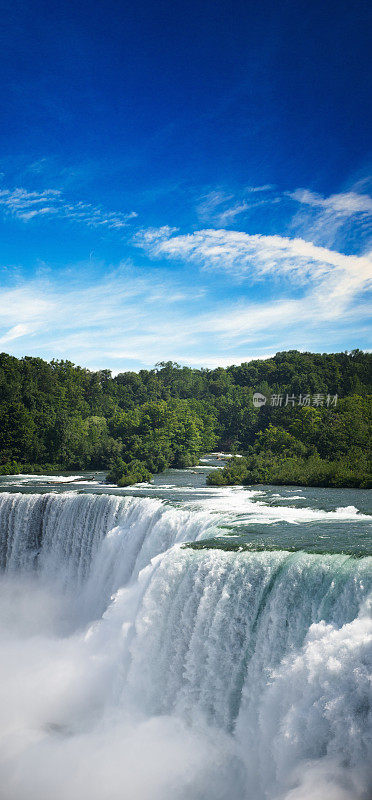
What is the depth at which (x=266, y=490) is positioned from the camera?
20172 mm

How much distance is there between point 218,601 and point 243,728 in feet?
5.84

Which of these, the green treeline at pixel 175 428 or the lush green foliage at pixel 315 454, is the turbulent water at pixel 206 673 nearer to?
the lush green foliage at pixel 315 454

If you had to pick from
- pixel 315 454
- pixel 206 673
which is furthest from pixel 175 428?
pixel 206 673

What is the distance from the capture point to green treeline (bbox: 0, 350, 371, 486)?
23766mm

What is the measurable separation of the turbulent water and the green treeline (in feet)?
34.0

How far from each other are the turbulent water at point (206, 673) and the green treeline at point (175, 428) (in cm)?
1036

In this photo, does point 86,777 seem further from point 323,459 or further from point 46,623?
point 323,459

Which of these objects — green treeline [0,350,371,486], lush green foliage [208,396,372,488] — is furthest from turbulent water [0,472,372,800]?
green treeline [0,350,371,486]

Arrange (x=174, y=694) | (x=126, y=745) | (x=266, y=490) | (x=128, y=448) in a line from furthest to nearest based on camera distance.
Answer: (x=128, y=448), (x=266, y=490), (x=174, y=694), (x=126, y=745)

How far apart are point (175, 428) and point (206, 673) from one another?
79.9ft

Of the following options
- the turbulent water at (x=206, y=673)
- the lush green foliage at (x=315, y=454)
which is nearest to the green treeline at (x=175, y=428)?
the lush green foliage at (x=315, y=454)

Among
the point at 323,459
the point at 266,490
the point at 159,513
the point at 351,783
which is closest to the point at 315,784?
the point at 351,783

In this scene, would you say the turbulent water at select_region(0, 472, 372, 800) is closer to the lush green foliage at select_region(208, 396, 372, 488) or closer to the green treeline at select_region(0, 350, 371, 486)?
the lush green foliage at select_region(208, 396, 372, 488)

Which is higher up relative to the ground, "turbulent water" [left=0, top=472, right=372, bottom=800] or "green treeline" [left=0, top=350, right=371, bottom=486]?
"green treeline" [left=0, top=350, right=371, bottom=486]
